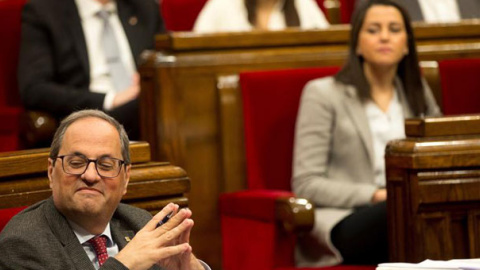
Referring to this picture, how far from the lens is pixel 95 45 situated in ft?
8.80

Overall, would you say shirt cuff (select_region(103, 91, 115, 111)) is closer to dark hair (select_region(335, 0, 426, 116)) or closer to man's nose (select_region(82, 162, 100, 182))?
dark hair (select_region(335, 0, 426, 116))

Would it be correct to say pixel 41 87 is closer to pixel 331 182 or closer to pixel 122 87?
pixel 122 87

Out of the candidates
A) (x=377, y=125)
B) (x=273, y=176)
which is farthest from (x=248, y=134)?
(x=377, y=125)

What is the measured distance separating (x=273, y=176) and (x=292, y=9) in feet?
2.17

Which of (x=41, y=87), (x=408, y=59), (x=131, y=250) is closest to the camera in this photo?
(x=131, y=250)

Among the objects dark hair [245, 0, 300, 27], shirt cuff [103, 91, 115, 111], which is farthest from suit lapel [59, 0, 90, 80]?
dark hair [245, 0, 300, 27]

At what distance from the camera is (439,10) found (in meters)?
3.04

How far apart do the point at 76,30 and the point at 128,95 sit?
0.24m

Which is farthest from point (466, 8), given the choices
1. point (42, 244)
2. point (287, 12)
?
point (42, 244)

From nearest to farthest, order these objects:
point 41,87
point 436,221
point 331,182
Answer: point 436,221, point 331,182, point 41,87

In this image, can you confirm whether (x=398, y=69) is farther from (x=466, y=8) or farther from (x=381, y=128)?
(x=466, y=8)

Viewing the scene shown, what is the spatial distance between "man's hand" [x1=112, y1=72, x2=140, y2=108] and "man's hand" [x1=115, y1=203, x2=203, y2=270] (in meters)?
1.24

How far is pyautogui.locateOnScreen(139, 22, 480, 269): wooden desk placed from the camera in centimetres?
226

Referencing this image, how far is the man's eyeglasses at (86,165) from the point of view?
4.26ft
